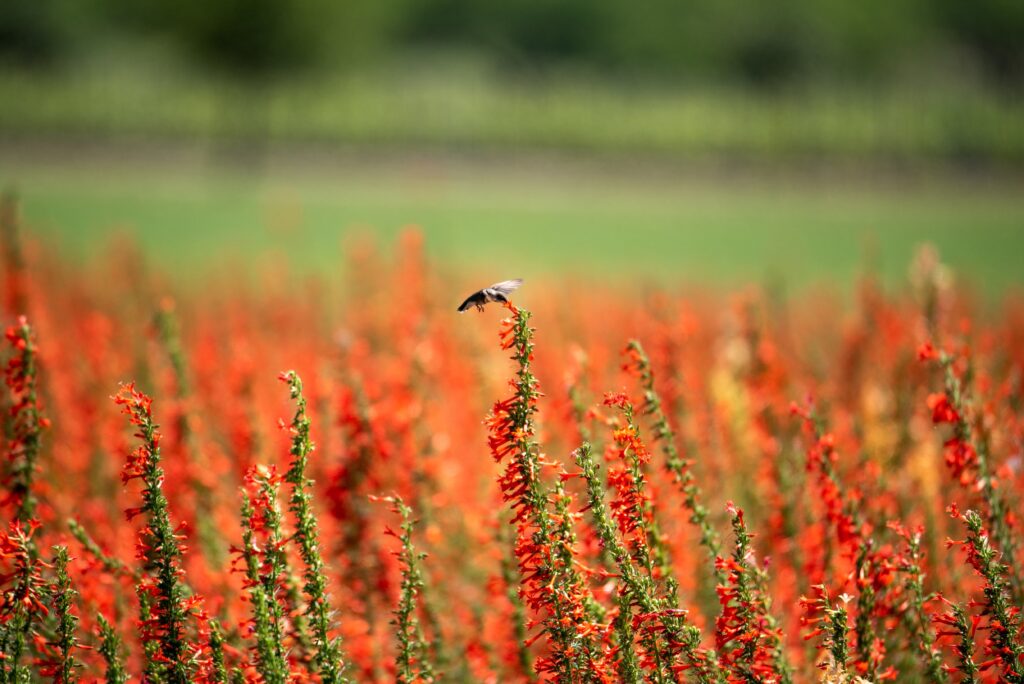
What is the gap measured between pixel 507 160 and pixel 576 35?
27612 millimetres

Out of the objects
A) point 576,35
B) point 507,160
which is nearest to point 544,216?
point 507,160

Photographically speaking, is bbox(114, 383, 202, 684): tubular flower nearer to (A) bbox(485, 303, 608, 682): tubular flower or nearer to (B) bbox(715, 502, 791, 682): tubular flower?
(A) bbox(485, 303, 608, 682): tubular flower

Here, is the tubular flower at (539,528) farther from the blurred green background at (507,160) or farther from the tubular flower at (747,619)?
the blurred green background at (507,160)

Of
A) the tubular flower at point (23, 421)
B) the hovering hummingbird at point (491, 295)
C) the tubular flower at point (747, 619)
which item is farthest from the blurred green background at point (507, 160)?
the tubular flower at point (747, 619)

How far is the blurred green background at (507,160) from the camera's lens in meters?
20.7

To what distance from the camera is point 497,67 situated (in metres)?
54.7

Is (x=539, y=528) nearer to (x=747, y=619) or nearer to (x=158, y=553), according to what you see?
(x=747, y=619)

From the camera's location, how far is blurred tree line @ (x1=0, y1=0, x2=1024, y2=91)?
31.1 m

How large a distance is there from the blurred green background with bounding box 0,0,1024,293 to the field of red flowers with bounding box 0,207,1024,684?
8.63 meters

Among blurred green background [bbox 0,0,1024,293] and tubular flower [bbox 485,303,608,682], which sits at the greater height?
blurred green background [bbox 0,0,1024,293]

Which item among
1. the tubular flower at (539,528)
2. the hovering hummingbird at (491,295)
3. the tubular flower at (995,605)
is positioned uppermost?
the hovering hummingbird at (491,295)

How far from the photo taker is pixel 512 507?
8.05ft

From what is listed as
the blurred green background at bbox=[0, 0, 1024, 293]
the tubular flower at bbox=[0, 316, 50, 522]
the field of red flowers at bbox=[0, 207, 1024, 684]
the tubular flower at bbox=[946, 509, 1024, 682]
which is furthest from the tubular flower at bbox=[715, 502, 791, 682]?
the blurred green background at bbox=[0, 0, 1024, 293]

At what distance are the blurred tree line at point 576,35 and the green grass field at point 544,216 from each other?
4.45 metres
